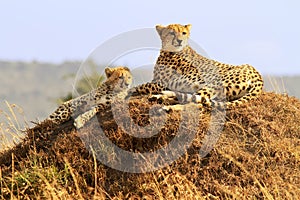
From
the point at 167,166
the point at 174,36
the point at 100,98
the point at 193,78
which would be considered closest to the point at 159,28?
the point at 174,36

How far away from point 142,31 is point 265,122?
182cm

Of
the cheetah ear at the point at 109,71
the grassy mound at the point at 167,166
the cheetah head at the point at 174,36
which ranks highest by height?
the cheetah head at the point at 174,36

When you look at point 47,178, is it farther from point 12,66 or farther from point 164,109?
point 12,66

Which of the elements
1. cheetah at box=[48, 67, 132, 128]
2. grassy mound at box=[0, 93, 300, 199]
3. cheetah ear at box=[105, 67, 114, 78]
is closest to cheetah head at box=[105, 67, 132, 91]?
cheetah at box=[48, 67, 132, 128]

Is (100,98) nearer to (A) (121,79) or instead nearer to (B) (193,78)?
(A) (121,79)

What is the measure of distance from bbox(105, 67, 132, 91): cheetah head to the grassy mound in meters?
0.31

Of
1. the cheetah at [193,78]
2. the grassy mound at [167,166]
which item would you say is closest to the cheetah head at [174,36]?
the cheetah at [193,78]

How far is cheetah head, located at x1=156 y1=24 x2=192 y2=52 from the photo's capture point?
28.7ft

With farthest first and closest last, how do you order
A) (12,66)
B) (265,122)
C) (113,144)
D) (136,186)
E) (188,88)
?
(12,66), (188,88), (265,122), (113,144), (136,186)

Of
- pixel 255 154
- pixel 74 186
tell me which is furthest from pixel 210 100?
pixel 74 186

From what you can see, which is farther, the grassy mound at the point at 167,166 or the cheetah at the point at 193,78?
the cheetah at the point at 193,78

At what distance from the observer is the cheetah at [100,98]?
8.36m

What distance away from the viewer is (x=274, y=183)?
7.13 meters

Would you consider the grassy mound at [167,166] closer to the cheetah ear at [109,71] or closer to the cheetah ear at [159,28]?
the cheetah ear at [109,71]
